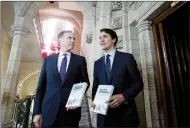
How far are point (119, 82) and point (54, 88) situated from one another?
0.50 meters

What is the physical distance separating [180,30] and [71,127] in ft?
6.84

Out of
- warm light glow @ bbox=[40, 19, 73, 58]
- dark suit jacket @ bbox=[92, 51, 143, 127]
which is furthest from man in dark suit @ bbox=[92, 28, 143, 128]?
A: warm light glow @ bbox=[40, 19, 73, 58]

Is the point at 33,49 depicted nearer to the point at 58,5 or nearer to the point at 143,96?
the point at 58,5

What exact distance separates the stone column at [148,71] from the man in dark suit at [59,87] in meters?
0.91

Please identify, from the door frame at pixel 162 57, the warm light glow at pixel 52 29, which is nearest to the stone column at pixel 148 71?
the door frame at pixel 162 57

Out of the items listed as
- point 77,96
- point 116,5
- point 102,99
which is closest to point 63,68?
point 77,96

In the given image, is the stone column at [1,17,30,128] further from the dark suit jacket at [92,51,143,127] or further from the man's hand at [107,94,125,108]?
the man's hand at [107,94,125,108]

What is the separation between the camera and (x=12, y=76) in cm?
274

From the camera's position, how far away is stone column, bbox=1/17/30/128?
2.55 m

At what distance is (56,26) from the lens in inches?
373

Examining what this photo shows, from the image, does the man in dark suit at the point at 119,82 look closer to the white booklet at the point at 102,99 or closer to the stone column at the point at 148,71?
the white booklet at the point at 102,99

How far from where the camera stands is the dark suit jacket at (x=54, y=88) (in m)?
1.13

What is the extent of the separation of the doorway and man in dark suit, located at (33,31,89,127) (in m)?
1.07

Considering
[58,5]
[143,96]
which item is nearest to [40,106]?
[143,96]
